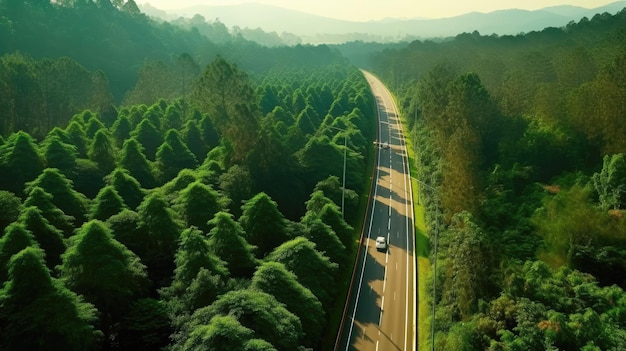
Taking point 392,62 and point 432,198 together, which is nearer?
point 432,198

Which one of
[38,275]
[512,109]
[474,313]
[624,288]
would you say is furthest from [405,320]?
[512,109]

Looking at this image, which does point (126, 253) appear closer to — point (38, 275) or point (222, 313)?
point (38, 275)

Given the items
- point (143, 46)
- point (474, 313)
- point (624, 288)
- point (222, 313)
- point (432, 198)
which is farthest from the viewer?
point (143, 46)

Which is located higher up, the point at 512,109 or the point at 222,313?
the point at 512,109

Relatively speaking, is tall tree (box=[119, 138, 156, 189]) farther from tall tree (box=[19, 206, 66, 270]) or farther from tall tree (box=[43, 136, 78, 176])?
tall tree (box=[19, 206, 66, 270])

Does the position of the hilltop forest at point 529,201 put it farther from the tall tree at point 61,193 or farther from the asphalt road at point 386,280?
the tall tree at point 61,193

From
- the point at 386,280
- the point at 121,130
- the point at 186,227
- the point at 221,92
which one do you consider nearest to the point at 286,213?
the point at 186,227

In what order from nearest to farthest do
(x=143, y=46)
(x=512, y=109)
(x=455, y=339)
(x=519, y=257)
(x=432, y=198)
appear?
(x=455, y=339) < (x=519, y=257) < (x=432, y=198) < (x=512, y=109) < (x=143, y=46)
